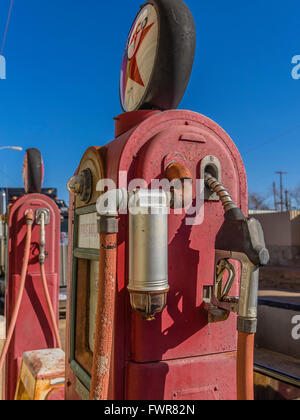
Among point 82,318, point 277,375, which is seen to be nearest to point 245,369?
point 82,318

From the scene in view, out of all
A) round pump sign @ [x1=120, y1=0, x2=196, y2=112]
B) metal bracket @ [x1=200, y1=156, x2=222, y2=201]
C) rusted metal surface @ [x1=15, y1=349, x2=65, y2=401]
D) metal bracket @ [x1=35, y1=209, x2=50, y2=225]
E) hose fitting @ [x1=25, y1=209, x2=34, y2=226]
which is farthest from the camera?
metal bracket @ [x1=35, y1=209, x2=50, y2=225]

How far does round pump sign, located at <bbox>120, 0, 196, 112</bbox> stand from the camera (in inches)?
71.1

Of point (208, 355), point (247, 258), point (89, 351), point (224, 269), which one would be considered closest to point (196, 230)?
point (224, 269)

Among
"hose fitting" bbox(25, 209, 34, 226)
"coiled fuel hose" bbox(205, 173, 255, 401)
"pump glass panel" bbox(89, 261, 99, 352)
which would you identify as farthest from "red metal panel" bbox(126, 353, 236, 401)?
"hose fitting" bbox(25, 209, 34, 226)

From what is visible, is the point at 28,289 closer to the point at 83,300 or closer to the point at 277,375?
the point at 83,300

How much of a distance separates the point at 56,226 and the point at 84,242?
8.27 ft

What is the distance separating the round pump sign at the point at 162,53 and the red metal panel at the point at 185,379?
123 centimetres

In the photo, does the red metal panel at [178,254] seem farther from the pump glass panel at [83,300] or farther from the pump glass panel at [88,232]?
the pump glass panel at [83,300]

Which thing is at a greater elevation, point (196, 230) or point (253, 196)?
point (253, 196)

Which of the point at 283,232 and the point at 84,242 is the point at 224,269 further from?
the point at 283,232

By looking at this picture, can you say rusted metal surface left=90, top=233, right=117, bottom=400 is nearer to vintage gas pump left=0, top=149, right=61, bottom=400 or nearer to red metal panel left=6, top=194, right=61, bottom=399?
vintage gas pump left=0, top=149, right=61, bottom=400

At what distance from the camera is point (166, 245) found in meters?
1.42

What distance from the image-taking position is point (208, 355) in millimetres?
1647
